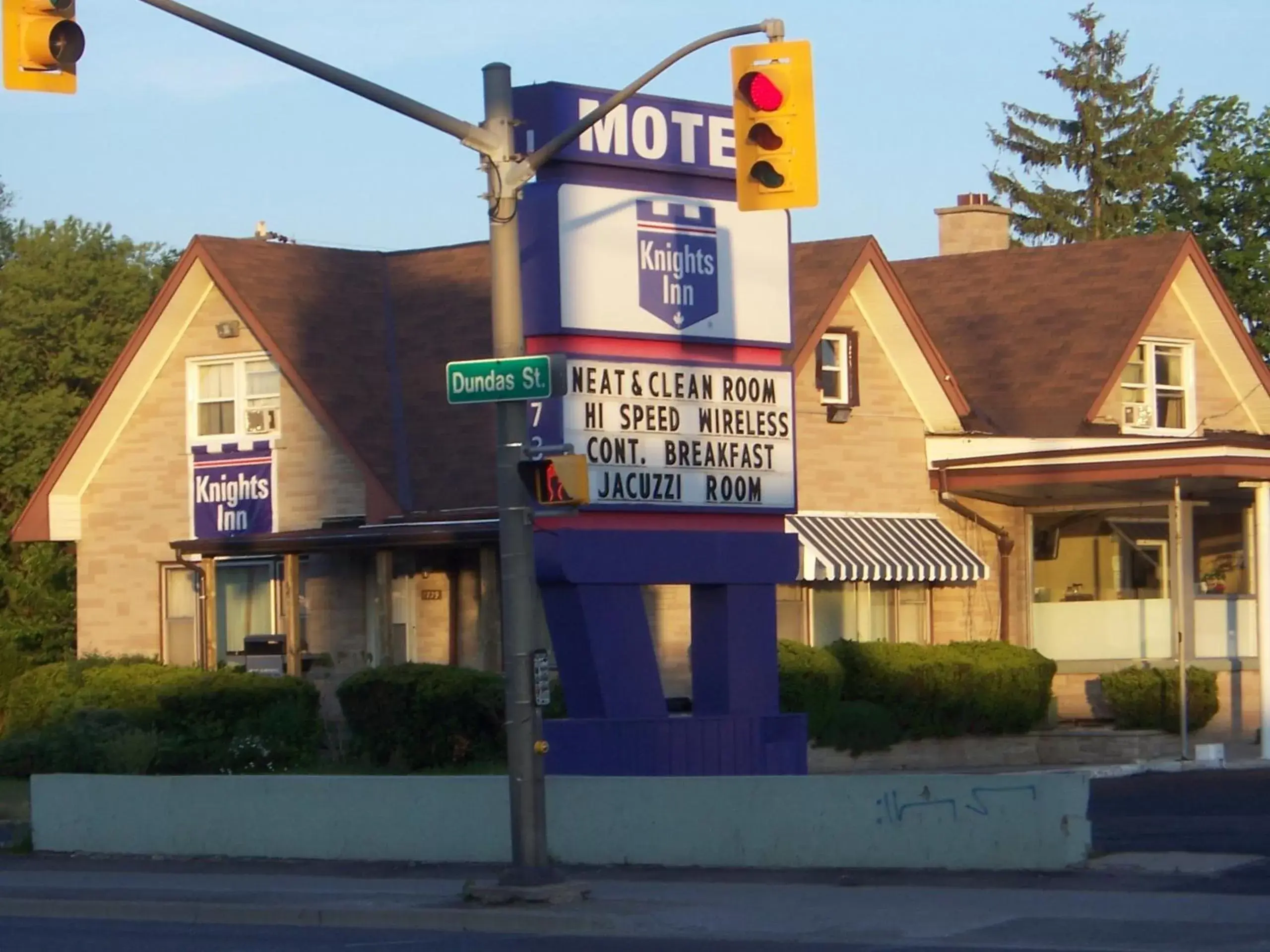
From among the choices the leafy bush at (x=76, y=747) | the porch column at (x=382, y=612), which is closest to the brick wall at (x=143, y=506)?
the porch column at (x=382, y=612)

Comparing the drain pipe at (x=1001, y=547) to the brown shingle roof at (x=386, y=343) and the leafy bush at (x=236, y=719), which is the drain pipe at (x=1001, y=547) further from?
the leafy bush at (x=236, y=719)

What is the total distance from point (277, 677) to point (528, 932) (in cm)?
1242

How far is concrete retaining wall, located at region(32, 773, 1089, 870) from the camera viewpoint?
15836 mm

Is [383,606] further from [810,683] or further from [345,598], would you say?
[810,683]

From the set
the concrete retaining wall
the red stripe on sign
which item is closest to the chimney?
the red stripe on sign

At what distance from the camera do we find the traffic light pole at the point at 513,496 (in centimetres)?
1505

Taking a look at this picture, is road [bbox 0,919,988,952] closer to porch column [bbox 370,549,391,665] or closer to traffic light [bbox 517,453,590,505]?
traffic light [bbox 517,453,590,505]

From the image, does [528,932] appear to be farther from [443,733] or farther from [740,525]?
[443,733]

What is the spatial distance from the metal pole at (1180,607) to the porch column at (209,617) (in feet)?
41.4

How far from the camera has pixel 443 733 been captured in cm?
2409

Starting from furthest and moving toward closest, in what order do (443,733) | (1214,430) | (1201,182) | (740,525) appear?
(1201,182)
(1214,430)
(443,733)
(740,525)

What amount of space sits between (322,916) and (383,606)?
11.5 m

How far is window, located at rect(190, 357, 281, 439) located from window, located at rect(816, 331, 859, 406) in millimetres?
7508

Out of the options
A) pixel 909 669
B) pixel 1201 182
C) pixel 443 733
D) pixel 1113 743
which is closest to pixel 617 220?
pixel 443 733
